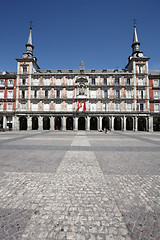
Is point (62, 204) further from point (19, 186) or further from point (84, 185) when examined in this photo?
point (19, 186)

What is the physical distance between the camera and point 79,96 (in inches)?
1229

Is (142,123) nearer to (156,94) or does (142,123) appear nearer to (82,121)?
(156,94)

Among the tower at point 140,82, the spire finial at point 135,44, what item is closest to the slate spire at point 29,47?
the tower at point 140,82

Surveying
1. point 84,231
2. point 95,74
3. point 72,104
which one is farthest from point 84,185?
→ point 95,74

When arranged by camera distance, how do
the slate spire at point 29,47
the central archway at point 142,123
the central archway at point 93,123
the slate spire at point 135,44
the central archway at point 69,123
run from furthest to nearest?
the slate spire at point 29,47
the slate spire at point 135,44
the central archway at point 93,123
the central archway at point 69,123
the central archway at point 142,123

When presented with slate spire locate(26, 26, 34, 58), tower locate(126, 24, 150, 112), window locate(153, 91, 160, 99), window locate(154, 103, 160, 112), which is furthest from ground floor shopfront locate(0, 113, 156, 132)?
slate spire locate(26, 26, 34, 58)

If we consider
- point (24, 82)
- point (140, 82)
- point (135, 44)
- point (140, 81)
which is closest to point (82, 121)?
point (140, 82)

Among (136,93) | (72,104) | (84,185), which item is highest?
(136,93)

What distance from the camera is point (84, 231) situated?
5.96ft

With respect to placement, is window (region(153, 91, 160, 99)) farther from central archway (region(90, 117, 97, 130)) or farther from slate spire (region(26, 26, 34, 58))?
slate spire (region(26, 26, 34, 58))

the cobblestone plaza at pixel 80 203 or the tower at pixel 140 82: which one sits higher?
the tower at pixel 140 82

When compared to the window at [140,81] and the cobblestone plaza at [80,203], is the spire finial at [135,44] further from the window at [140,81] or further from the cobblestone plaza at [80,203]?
the cobblestone plaza at [80,203]

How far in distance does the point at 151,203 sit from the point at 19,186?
10.3 ft

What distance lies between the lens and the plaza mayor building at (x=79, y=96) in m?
30.7
